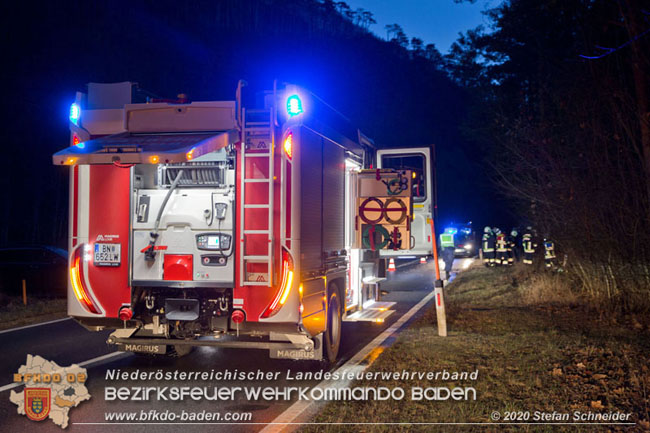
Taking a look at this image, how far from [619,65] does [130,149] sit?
30.2ft

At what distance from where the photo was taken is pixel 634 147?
440 inches

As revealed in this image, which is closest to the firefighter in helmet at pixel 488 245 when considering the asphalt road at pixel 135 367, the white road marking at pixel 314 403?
the asphalt road at pixel 135 367

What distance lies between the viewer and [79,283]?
274 inches

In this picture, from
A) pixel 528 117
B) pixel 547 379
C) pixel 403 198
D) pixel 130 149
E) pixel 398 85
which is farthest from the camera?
pixel 398 85

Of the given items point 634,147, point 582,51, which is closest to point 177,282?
point 634,147

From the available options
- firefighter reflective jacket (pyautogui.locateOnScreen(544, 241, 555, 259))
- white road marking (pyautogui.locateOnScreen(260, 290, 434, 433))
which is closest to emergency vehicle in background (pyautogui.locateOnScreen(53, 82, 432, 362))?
white road marking (pyautogui.locateOnScreen(260, 290, 434, 433))

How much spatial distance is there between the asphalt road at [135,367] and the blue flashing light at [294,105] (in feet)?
9.72

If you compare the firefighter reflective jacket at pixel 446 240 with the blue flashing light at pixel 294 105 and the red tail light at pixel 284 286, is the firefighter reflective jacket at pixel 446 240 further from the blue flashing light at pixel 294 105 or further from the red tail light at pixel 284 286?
the red tail light at pixel 284 286

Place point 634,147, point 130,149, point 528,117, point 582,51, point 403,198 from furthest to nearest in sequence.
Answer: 1. point 528,117
2. point 582,51
3. point 634,147
4. point 403,198
5. point 130,149

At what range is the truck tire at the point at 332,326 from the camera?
7.89 m

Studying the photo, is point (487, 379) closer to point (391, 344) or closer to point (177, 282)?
point (391, 344)

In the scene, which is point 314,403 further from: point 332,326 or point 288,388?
point 332,326

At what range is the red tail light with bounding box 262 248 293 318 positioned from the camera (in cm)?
655

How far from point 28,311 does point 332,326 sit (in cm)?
793
